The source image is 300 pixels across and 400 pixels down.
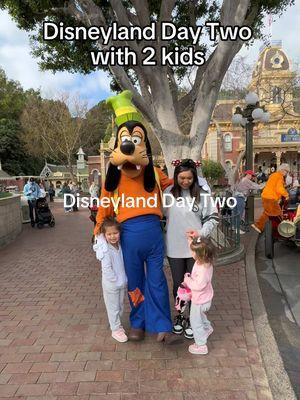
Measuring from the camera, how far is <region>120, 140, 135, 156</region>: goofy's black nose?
10.5ft

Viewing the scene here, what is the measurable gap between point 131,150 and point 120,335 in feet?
5.76

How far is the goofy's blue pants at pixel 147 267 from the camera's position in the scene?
132 inches

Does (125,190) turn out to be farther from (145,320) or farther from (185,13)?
(185,13)

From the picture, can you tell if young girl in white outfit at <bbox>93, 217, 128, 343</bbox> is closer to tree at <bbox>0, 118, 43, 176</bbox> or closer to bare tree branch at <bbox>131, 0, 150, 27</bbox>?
bare tree branch at <bbox>131, 0, 150, 27</bbox>

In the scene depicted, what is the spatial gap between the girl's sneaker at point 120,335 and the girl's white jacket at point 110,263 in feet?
1.55

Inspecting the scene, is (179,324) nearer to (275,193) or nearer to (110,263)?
(110,263)

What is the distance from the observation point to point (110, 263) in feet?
11.1

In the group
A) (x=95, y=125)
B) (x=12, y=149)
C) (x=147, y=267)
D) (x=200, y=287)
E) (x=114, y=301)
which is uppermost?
(x=95, y=125)

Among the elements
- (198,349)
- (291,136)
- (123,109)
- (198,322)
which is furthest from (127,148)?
(291,136)

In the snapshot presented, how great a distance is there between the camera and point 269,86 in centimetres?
2362

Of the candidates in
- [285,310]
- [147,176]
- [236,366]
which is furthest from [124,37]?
[236,366]

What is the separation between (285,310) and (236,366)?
178 cm

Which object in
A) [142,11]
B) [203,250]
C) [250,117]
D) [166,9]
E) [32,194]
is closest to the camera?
[203,250]

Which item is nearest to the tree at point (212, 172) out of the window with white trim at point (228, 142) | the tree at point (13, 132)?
the window with white trim at point (228, 142)
